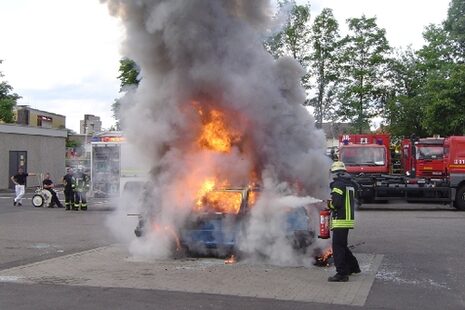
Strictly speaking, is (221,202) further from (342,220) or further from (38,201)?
(38,201)

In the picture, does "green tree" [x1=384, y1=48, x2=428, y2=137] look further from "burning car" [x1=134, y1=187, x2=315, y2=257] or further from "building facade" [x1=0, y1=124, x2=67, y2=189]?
"burning car" [x1=134, y1=187, x2=315, y2=257]

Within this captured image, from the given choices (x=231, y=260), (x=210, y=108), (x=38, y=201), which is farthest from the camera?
(x=38, y=201)

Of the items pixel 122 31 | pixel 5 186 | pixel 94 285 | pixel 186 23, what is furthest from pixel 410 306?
pixel 5 186

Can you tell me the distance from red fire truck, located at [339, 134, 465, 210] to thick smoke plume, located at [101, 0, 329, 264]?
37.3 feet

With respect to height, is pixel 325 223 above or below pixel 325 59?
below

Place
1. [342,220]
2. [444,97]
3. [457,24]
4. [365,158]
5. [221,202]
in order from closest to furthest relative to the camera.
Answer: [342,220] → [221,202] → [365,158] → [444,97] → [457,24]

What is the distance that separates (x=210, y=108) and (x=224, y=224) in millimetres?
2165

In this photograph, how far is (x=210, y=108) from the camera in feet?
34.2

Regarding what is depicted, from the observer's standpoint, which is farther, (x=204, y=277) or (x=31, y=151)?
(x=31, y=151)

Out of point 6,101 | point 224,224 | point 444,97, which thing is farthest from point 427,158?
point 6,101

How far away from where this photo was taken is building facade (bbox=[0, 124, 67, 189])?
34.7m

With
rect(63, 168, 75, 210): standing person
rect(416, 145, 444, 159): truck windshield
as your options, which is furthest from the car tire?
Answer: rect(416, 145, 444, 159): truck windshield

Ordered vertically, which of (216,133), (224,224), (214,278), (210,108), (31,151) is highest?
(31,151)

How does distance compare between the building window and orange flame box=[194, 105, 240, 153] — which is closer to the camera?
orange flame box=[194, 105, 240, 153]
